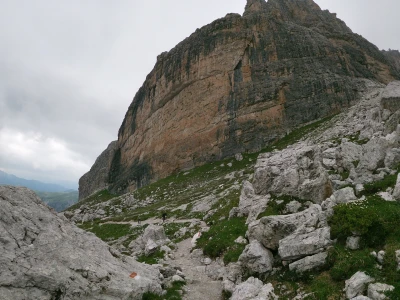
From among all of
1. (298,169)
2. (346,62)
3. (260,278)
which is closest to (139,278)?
(260,278)

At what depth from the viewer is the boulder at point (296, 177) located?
20.6 m

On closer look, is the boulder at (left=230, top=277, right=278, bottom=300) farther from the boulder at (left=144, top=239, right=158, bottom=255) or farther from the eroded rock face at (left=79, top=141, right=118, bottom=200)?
the eroded rock face at (left=79, top=141, right=118, bottom=200)

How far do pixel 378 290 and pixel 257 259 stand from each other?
234 inches

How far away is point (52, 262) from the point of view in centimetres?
1164

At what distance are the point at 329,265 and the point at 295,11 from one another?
5236 inches

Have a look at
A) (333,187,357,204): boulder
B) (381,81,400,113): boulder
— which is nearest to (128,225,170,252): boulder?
(333,187,357,204): boulder

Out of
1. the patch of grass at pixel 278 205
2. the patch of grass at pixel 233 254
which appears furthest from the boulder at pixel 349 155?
the patch of grass at pixel 233 254

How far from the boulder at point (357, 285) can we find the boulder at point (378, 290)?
38 centimetres

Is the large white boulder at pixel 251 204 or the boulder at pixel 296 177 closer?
the boulder at pixel 296 177

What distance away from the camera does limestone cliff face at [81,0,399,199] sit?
3004 inches

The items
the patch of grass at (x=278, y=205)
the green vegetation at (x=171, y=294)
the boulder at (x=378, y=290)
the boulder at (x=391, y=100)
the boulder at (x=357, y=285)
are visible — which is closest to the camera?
the boulder at (x=378, y=290)

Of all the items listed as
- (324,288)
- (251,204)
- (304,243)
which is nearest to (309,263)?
(304,243)

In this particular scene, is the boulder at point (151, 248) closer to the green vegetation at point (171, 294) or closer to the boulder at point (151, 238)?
the boulder at point (151, 238)

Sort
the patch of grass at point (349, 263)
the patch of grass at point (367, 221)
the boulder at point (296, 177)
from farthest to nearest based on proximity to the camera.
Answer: the boulder at point (296, 177)
the patch of grass at point (367, 221)
the patch of grass at point (349, 263)
